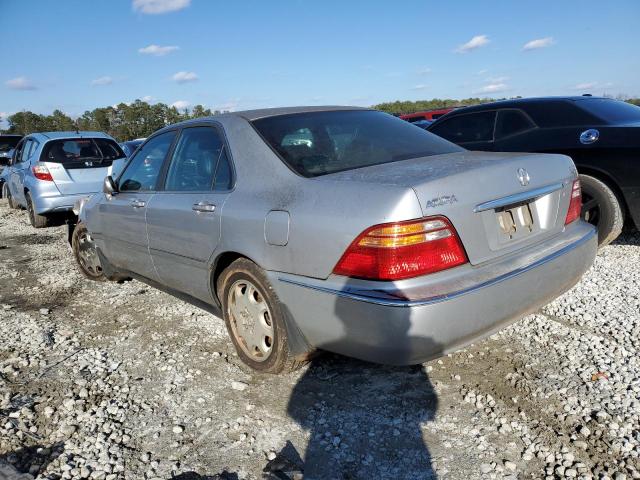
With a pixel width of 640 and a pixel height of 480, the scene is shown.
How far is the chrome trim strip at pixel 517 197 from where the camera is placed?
7.61 feet

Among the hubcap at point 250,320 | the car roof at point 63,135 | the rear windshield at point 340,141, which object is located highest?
the car roof at point 63,135

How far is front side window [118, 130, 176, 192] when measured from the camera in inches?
148

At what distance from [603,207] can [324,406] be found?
3.50 metres

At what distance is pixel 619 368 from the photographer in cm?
278

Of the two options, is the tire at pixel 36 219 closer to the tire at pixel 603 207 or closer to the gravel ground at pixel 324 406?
the gravel ground at pixel 324 406

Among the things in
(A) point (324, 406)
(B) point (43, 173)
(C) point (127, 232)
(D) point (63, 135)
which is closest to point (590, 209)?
(A) point (324, 406)

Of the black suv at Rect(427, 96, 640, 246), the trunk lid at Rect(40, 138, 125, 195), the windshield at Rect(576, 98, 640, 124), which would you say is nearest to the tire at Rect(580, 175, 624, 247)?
the black suv at Rect(427, 96, 640, 246)

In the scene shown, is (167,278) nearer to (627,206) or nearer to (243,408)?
(243,408)

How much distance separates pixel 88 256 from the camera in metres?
5.17

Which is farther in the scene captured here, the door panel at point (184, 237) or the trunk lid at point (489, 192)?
the door panel at point (184, 237)

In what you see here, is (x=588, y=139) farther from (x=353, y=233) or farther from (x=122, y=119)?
(x=122, y=119)

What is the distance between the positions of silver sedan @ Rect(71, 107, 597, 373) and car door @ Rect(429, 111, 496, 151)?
2.55 metres

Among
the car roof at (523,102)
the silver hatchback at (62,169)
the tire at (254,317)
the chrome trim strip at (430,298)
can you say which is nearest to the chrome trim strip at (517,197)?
the chrome trim strip at (430,298)

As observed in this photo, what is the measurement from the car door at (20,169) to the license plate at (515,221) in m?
8.43
